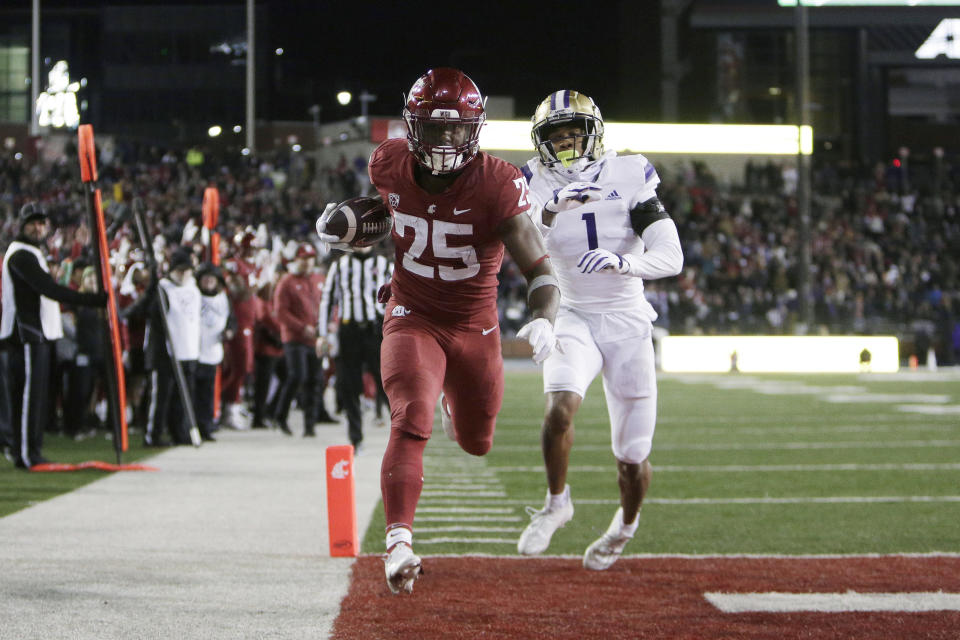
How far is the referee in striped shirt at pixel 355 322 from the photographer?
32.2ft

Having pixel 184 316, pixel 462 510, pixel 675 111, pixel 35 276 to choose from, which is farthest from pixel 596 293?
pixel 675 111

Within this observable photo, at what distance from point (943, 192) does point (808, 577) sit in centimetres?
3176

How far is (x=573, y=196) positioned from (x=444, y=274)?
0.78 m

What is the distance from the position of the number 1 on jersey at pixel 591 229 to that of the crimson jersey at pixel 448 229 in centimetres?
73

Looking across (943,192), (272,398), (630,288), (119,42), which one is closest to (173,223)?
(272,398)

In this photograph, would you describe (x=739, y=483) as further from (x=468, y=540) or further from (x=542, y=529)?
(x=542, y=529)

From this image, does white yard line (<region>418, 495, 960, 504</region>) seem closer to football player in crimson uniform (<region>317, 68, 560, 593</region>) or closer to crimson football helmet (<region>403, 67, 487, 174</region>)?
football player in crimson uniform (<region>317, 68, 560, 593</region>)

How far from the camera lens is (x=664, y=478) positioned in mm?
8375

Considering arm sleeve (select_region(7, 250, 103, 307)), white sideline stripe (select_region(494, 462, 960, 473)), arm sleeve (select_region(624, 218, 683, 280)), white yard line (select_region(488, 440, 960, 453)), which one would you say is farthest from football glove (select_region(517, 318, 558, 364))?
white yard line (select_region(488, 440, 960, 453))

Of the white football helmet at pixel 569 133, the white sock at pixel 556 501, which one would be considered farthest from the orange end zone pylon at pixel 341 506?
the white football helmet at pixel 569 133

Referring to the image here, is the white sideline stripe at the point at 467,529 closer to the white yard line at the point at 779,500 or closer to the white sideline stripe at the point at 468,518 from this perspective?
the white sideline stripe at the point at 468,518

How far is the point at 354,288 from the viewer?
9.83 metres

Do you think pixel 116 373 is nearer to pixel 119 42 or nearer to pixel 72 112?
pixel 72 112

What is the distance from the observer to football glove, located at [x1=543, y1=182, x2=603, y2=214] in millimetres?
4965
